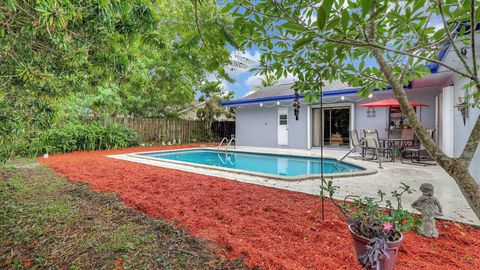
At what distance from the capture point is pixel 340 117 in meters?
13.6

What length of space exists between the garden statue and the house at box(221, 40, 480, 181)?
13.7 feet

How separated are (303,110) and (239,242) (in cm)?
1097

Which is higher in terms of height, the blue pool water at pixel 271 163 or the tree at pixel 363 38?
the tree at pixel 363 38

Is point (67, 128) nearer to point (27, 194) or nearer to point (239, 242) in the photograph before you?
point (27, 194)

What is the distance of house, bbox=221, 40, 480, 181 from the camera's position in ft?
24.8

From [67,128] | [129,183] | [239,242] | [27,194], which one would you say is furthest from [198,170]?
[67,128]

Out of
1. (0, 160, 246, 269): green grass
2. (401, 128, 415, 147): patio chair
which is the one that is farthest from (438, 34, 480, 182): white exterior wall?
(0, 160, 246, 269): green grass

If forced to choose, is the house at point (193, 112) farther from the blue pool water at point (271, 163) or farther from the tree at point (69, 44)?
the tree at point (69, 44)

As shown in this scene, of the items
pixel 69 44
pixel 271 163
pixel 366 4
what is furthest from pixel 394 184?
pixel 69 44

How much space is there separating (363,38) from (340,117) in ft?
41.7

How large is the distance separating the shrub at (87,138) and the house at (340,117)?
20.0 feet

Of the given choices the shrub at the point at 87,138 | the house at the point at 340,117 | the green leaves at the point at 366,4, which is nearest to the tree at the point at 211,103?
the house at the point at 340,117

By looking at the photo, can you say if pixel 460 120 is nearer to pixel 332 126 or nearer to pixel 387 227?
pixel 387 227

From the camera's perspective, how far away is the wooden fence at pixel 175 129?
48.7 ft
